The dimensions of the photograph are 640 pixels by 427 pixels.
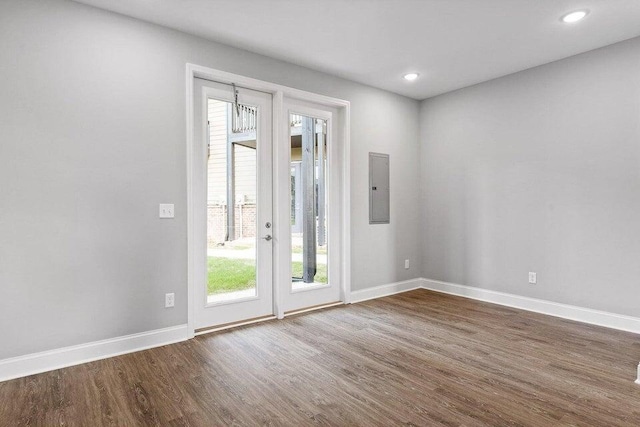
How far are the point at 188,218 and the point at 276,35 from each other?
1.87m

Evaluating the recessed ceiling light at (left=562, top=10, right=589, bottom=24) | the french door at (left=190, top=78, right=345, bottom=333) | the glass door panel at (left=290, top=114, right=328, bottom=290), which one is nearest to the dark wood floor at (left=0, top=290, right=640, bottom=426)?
the french door at (left=190, top=78, right=345, bottom=333)

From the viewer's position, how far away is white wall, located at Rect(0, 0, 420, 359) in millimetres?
2516

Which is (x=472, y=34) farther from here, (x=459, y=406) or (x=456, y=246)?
(x=459, y=406)

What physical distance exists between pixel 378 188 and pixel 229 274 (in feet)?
7.50

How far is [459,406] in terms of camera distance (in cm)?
211

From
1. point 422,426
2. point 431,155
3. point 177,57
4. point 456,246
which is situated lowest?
point 422,426

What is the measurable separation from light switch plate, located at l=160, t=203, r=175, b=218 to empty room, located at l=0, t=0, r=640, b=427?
0.02m

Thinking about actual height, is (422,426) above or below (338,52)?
below

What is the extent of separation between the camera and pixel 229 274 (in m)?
3.62

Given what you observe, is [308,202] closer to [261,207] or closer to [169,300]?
[261,207]

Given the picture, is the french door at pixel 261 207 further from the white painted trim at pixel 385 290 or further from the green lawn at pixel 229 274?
the white painted trim at pixel 385 290

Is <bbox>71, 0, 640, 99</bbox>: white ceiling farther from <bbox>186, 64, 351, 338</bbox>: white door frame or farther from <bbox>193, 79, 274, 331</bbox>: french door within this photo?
<bbox>193, 79, 274, 331</bbox>: french door

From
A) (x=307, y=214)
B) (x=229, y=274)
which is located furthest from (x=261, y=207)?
(x=229, y=274)

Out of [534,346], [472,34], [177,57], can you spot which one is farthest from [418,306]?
[177,57]
